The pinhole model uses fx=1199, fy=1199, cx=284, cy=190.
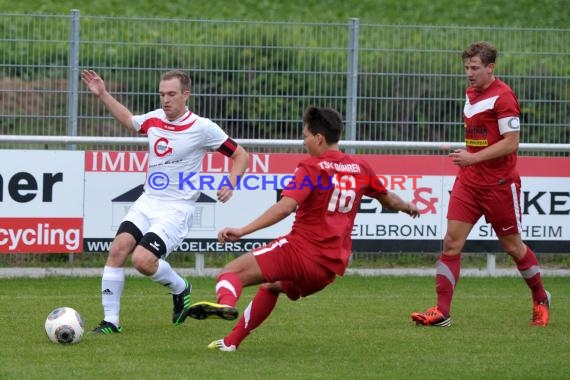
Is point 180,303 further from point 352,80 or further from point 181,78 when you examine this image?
point 352,80

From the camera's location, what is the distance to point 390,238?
13.4m

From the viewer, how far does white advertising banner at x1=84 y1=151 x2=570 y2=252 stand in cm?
1278

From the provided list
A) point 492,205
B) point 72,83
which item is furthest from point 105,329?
point 72,83

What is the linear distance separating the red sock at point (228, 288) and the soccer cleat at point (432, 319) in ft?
8.62

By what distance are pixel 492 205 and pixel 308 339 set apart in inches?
79.0

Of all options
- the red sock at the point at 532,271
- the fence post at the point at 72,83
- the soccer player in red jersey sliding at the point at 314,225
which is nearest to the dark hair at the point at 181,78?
the soccer player in red jersey sliding at the point at 314,225

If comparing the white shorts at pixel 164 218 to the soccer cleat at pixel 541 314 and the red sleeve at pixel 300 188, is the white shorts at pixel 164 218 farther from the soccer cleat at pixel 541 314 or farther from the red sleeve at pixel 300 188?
the soccer cleat at pixel 541 314

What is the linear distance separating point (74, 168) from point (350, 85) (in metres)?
3.61

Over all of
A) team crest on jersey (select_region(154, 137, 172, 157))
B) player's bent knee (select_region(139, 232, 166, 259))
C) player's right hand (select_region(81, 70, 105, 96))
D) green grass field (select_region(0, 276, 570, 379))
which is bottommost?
green grass field (select_region(0, 276, 570, 379))

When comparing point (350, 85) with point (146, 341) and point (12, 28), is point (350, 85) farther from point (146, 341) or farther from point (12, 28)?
point (146, 341)

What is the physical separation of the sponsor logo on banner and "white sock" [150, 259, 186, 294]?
128 inches

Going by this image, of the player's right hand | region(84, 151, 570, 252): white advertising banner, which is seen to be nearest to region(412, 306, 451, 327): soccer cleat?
the player's right hand

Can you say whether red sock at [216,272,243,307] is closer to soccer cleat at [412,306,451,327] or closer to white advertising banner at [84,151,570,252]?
soccer cleat at [412,306,451,327]

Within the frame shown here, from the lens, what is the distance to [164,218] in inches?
368
